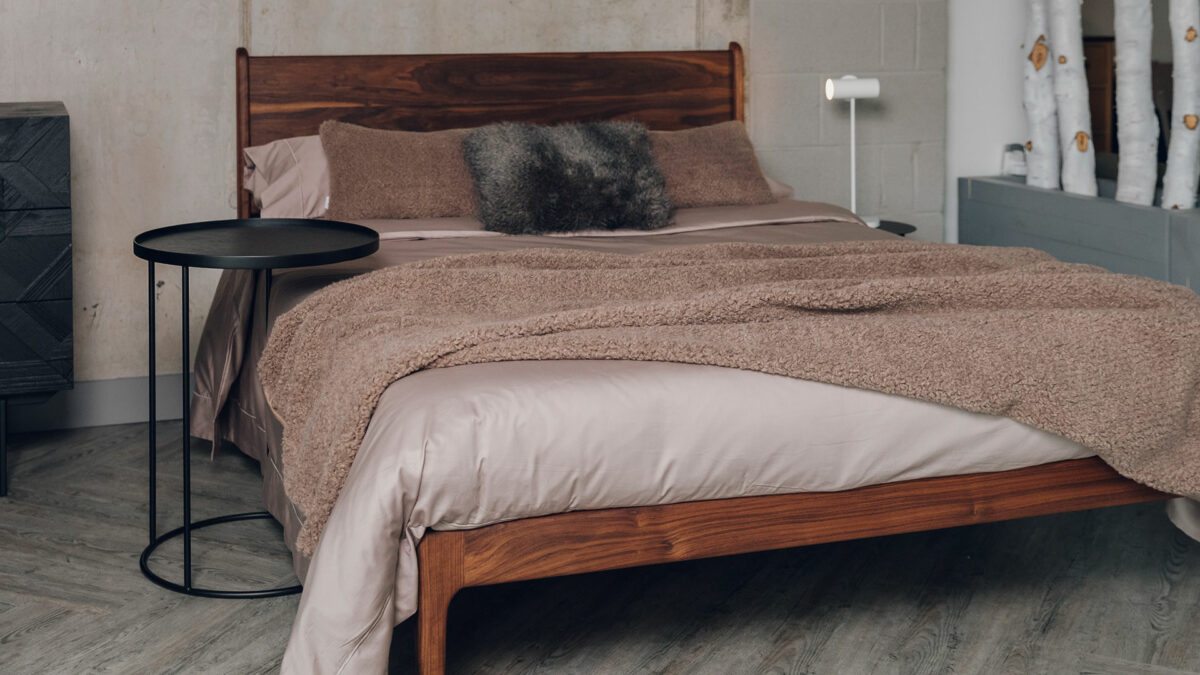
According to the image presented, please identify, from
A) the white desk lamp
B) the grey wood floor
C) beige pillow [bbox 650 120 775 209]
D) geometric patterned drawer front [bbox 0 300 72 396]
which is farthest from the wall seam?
the white desk lamp

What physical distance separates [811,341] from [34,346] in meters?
2.01

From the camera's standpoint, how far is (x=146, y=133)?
11.3ft

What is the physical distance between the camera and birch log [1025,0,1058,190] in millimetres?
4098

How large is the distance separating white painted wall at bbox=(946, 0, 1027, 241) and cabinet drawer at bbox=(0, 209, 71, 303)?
3.02 metres

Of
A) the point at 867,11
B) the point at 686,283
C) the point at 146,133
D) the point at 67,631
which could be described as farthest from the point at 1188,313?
the point at 146,133

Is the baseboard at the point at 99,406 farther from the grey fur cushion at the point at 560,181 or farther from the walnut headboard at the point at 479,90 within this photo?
the grey fur cushion at the point at 560,181

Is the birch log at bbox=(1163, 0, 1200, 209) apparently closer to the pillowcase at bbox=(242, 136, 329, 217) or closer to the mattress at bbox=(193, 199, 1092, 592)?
the mattress at bbox=(193, 199, 1092, 592)

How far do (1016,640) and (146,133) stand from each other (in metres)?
2.70

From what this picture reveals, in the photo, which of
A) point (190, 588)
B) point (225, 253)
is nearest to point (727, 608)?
point (190, 588)

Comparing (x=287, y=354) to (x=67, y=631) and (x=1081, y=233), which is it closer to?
(x=67, y=631)

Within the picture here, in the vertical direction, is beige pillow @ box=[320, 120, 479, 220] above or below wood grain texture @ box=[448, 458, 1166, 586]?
above

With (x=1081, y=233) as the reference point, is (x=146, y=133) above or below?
above

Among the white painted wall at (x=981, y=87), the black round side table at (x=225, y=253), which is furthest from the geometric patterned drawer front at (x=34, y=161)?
the white painted wall at (x=981, y=87)

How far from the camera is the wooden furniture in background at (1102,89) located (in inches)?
166
